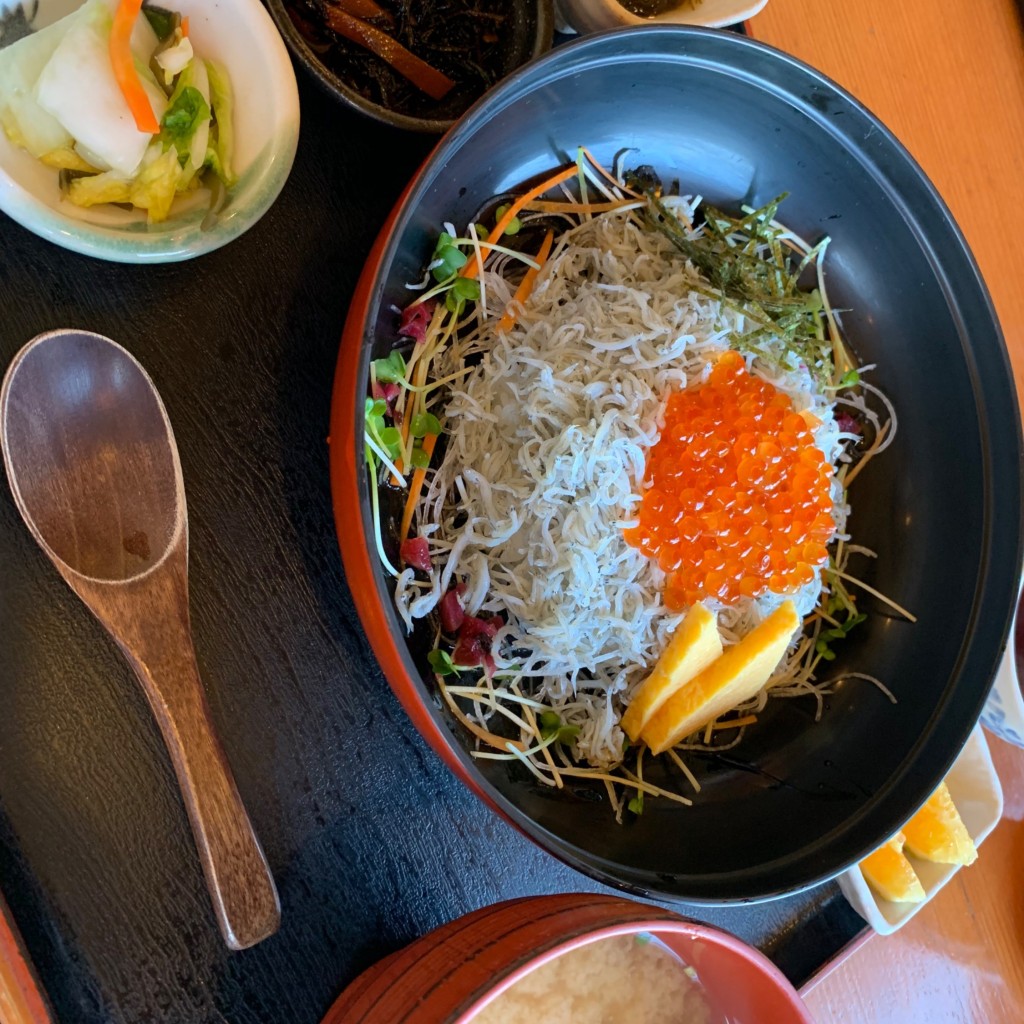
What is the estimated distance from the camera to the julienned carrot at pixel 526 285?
1.20 meters

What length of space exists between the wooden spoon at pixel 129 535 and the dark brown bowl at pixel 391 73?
17.3 inches

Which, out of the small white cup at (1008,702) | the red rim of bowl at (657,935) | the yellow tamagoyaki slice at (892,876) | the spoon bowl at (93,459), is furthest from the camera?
the small white cup at (1008,702)

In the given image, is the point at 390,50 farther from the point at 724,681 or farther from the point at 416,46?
the point at 724,681

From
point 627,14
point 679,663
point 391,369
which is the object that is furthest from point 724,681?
point 627,14

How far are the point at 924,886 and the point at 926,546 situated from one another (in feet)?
1.84

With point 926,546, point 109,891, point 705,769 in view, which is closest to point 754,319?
point 926,546

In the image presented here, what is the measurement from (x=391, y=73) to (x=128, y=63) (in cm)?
36

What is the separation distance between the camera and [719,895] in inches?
41.4

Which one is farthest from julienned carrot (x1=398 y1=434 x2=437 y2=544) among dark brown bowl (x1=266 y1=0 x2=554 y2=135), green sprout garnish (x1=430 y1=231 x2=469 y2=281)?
dark brown bowl (x1=266 y1=0 x2=554 y2=135)

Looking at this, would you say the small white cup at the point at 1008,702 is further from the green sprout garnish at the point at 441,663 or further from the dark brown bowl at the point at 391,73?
the dark brown bowl at the point at 391,73

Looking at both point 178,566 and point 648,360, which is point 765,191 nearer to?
point 648,360

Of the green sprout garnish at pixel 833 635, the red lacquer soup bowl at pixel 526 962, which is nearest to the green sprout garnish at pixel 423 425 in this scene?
the red lacquer soup bowl at pixel 526 962

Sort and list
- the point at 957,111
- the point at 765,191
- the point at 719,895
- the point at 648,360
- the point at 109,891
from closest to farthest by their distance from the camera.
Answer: the point at 109,891 < the point at 719,895 < the point at 648,360 < the point at 765,191 < the point at 957,111

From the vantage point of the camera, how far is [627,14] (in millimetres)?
1191
